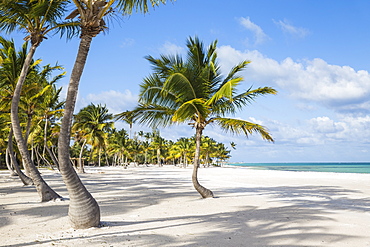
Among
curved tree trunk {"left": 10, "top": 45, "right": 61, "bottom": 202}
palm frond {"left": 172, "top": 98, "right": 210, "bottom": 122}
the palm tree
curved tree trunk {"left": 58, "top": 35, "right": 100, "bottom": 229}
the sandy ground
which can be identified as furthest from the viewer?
the palm tree

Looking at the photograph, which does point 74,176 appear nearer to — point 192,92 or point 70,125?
point 70,125

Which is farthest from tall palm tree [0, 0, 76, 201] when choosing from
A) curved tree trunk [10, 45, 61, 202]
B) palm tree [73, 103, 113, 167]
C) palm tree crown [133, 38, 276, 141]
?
palm tree [73, 103, 113, 167]

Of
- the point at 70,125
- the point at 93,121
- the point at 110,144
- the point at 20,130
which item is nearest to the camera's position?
the point at 70,125

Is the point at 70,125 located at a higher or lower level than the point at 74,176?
higher

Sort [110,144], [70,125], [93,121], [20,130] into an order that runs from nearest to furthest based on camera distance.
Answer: [70,125], [20,130], [93,121], [110,144]

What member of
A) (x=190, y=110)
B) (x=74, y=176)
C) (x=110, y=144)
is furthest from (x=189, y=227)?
Result: (x=110, y=144)

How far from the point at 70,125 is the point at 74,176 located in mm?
1106

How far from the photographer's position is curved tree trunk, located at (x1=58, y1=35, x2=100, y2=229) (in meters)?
6.39

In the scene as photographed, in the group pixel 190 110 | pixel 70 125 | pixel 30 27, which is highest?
pixel 30 27

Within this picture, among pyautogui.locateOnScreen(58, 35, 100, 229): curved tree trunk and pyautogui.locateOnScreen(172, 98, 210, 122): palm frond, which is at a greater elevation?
pyautogui.locateOnScreen(172, 98, 210, 122): palm frond

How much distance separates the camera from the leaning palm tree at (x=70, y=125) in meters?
6.41

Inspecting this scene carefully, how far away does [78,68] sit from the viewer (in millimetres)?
6754

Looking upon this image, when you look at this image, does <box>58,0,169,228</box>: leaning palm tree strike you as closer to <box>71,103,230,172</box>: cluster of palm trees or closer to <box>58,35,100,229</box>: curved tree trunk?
<box>58,35,100,229</box>: curved tree trunk

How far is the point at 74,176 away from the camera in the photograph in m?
6.62
